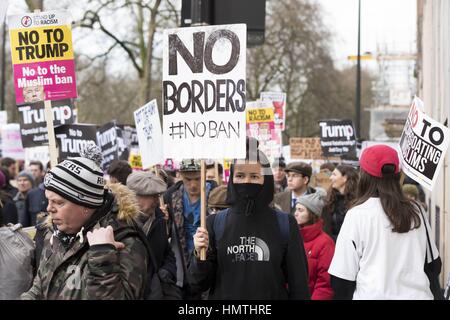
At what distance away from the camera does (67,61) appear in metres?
6.96

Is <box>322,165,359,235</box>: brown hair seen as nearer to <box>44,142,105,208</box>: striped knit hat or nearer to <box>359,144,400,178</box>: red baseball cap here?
<box>359,144,400,178</box>: red baseball cap

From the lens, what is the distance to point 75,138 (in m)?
11.6

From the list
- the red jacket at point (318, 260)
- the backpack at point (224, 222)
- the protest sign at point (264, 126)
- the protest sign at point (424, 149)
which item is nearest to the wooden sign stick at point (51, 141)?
the backpack at point (224, 222)

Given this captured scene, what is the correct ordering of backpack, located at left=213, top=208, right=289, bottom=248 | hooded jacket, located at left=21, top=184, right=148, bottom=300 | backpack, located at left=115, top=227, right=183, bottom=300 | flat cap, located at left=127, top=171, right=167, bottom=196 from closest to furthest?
1. hooded jacket, located at left=21, top=184, right=148, bottom=300
2. backpack, located at left=115, top=227, right=183, bottom=300
3. backpack, located at left=213, top=208, right=289, bottom=248
4. flat cap, located at left=127, top=171, right=167, bottom=196

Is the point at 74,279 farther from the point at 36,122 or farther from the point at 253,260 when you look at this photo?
the point at 36,122

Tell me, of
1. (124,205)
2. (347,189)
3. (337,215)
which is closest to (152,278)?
(124,205)

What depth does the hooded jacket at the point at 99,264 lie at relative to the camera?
3.74 metres

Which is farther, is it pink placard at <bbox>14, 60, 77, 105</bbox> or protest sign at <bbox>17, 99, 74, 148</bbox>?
protest sign at <bbox>17, 99, 74, 148</bbox>

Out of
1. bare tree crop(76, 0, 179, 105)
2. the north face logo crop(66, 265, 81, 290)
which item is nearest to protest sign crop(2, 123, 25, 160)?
bare tree crop(76, 0, 179, 105)

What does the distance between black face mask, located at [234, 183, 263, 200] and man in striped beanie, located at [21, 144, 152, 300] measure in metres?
0.93

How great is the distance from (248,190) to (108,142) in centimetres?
836

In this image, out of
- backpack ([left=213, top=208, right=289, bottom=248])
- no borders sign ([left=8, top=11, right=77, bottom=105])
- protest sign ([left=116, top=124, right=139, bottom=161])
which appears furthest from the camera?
protest sign ([left=116, top=124, right=139, bottom=161])

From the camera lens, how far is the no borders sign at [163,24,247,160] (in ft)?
18.0
